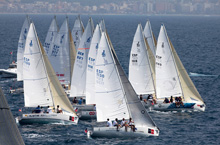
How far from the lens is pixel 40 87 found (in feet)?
162

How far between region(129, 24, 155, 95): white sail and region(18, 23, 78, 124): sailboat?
36.3 feet

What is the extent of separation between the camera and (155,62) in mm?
57406

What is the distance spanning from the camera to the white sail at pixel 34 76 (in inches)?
1911

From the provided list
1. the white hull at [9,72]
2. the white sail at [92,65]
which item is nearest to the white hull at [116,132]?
the white sail at [92,65]

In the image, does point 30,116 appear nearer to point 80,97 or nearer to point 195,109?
point 80,97

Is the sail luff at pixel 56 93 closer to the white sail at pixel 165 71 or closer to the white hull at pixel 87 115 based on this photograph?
the white hull at pixel 87 115

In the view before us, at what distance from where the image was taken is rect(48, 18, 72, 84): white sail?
196 feet

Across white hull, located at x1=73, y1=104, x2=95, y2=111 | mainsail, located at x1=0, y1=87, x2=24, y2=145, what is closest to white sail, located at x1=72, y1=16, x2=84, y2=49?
white hull, located at x1=73, y1=104, x2=95, y2=111

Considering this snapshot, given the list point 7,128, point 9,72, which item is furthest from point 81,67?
point 7,128

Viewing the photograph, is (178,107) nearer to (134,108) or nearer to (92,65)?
(92,65)

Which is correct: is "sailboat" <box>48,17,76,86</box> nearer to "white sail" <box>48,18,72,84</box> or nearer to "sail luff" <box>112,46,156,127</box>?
"white sail" <box>48,18,72,84</box>

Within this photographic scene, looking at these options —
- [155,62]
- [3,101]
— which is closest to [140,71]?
[155,62]

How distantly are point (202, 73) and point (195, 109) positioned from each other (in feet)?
101

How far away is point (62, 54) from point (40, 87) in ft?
37.4
